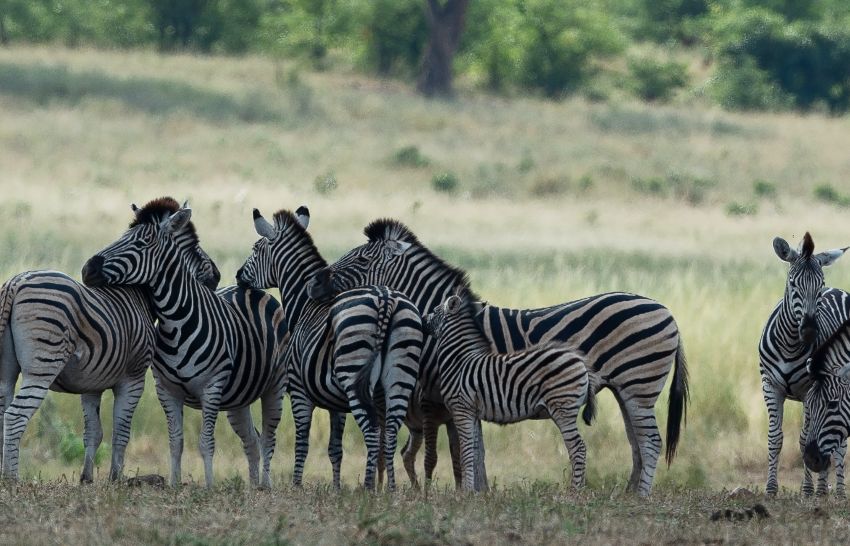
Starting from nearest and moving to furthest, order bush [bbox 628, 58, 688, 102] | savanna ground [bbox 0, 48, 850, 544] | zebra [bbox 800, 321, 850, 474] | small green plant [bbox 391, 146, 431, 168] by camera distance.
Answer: savanna ground [bbox 0, 48, 850, 544]
zebra [bbox 800, 321, 850, 474]
small green plant [bbox 391, 146, 431, 168]
bush [bbox 628, 58, 688, 102]

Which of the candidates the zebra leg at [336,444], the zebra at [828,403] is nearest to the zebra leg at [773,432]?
the zebra at [828,403]

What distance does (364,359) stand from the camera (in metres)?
9.16

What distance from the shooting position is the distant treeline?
52438 millimetres

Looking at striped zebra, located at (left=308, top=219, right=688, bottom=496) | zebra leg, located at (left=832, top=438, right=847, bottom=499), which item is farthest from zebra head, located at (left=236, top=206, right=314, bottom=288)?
zebra leg, located at (left=832, top=438, right=847, bottom=499)

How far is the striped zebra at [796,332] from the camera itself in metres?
9.78

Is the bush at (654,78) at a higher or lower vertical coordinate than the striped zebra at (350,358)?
higher

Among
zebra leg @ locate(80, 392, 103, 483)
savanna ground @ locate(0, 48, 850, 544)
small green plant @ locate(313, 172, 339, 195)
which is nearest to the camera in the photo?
savanna ground @ locate(0, 48, 850, 544)

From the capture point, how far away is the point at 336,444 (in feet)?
31.7

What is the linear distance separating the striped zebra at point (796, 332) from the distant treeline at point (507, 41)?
40.7 meters

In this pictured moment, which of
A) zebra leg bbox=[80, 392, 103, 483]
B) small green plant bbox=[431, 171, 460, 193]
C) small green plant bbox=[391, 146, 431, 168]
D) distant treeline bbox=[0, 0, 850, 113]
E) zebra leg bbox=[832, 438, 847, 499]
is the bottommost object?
zebra leg bbox=[832, 438, 847, 499]

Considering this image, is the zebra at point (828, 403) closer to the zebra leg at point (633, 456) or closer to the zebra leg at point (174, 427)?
the zebra leg at point (633, 456)

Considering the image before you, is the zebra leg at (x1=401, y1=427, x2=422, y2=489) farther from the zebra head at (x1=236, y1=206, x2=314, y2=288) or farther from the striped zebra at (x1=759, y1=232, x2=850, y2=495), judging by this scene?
the striped zebra at (x1=759, y1=232, x2=850, y2=495)

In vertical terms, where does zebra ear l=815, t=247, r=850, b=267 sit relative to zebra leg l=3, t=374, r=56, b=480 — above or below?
above

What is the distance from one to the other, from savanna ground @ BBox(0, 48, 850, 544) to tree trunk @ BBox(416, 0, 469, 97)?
1921 millimetres
